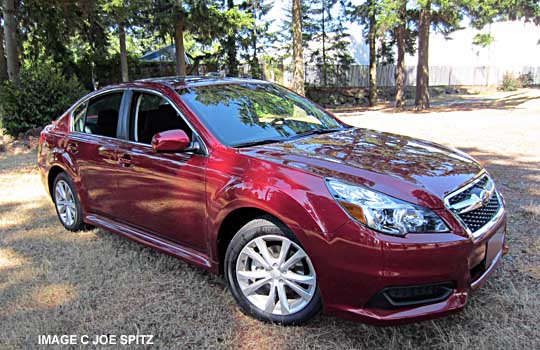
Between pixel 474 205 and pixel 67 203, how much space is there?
4.09 meters

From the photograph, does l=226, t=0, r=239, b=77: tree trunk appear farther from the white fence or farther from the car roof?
the car roof

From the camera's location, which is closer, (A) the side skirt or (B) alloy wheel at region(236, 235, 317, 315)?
(B) alloy wheel at region(236, 235, 317, 315)

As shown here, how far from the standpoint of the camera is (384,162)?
9.29 feet

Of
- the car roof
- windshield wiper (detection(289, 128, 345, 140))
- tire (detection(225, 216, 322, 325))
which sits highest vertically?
the car roof

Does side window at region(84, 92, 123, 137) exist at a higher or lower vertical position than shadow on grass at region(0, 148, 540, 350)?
higher

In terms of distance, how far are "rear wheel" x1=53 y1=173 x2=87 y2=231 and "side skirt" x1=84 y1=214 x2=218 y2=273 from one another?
0.28m

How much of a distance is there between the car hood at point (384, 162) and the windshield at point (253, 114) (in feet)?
0.70

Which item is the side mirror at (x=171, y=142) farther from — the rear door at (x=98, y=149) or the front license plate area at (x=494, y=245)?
the front license plate area at (x=494, y=245)

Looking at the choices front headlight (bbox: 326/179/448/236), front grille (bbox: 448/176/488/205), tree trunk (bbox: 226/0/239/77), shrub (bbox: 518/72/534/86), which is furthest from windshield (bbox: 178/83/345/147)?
shrub (bbox: 518/72/534/86)

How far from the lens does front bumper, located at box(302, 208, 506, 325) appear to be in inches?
91.7

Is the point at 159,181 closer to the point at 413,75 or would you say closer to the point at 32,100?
the point at 32,100

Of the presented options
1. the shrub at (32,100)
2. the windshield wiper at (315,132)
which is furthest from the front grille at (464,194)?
the shrub at (32,100)

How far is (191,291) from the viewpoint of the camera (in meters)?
3.41

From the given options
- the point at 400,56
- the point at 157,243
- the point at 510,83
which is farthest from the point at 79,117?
the point at 510,83
